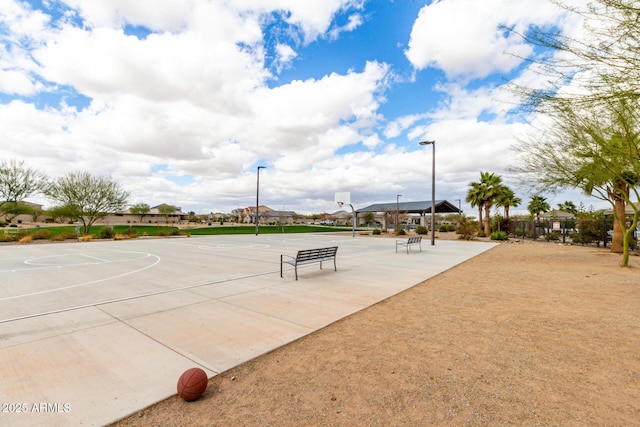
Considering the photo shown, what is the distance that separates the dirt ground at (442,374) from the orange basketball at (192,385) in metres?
0.08

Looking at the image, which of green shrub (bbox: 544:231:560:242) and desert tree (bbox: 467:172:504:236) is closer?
green shrub (bbox: 544:231:560:242)

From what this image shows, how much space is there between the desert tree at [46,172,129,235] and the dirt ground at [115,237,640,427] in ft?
113

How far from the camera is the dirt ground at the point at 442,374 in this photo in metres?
2.78

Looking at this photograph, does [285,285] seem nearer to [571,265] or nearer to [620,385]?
[620,385]

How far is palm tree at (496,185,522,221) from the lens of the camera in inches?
1303

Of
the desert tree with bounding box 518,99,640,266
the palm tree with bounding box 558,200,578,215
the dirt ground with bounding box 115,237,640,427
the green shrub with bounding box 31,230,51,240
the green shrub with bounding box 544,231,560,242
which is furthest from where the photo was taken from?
the palm tree with bounding box 558,200,578,215

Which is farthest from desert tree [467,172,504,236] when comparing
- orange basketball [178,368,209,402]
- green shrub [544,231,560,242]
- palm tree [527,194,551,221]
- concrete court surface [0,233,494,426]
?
orange basketball [178,368,209,402]

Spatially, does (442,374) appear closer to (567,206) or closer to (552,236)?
(552,236)

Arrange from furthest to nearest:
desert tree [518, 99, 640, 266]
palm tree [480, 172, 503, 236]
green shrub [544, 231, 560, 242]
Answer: palm tree [480, 172, 503, 236], green shrub [544, 231, 560, 242], desert tree [518, 99, 640, 266]

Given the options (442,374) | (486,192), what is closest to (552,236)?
(486,192)

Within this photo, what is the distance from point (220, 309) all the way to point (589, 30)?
26.4ft


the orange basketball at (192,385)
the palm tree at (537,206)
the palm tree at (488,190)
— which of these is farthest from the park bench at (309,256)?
the palm tree at (537,206)

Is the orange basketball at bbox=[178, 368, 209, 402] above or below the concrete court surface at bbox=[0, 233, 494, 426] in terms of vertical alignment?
above

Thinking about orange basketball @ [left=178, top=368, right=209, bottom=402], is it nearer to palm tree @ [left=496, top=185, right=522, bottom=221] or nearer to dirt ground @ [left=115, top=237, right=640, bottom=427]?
dirt ground @ [left=115, top=237, right=640, bottom=427]
